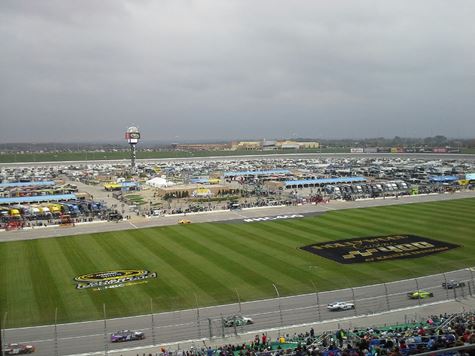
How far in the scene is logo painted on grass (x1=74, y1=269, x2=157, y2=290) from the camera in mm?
32781

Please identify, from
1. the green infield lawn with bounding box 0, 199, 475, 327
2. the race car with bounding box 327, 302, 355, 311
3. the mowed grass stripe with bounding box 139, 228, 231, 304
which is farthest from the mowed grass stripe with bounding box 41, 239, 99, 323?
the race car with bounding box 327, 302, 355, 311

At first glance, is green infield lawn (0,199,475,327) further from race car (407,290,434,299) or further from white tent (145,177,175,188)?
white tent (145,177,175,188)

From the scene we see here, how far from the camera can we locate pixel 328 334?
2117 centimetres

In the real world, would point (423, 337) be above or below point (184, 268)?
above

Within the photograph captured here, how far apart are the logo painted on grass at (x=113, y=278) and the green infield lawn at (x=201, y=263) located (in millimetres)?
785

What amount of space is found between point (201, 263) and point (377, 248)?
15612 millimetres

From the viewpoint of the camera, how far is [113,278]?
34.4 m

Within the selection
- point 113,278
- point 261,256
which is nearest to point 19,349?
point 113,278

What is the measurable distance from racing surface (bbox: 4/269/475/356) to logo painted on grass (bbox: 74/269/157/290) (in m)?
6.73

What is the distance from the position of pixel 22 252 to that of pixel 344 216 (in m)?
37.2

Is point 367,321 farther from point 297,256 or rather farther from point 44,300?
point 44,300

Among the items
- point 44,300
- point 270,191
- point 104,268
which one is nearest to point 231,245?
point 104,268

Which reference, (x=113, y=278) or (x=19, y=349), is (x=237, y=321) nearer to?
(x=19, y=349)

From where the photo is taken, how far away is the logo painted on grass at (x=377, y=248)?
38219 millimetres
